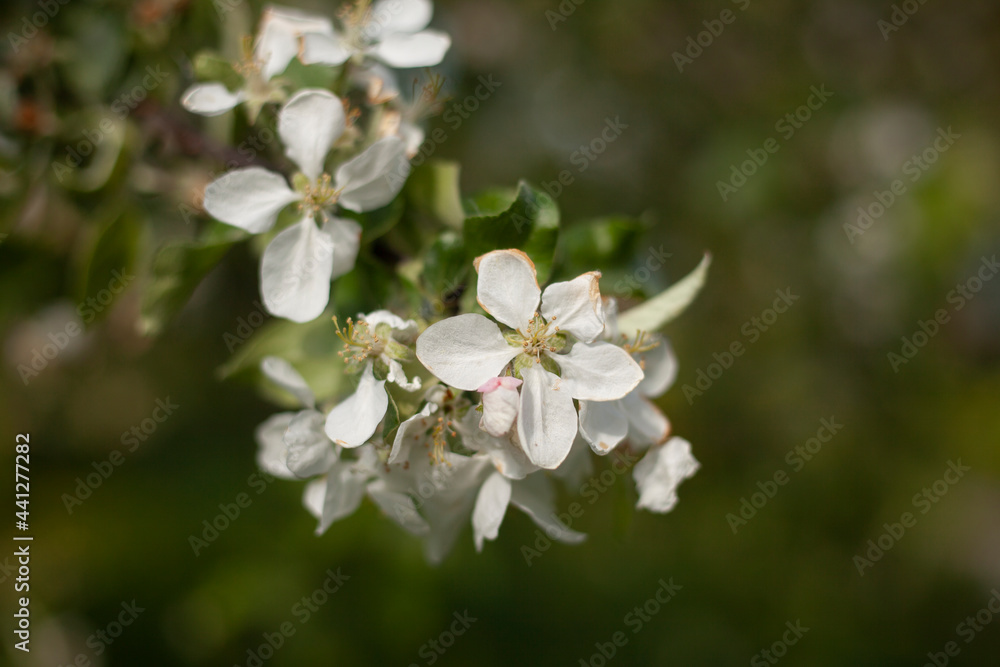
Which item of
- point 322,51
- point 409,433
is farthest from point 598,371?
point 322,51

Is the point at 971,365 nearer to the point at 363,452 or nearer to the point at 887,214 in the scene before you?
the point at 887,214

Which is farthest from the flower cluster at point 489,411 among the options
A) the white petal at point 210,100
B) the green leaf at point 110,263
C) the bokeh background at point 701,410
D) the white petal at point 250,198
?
the bokeh background at point 701,410

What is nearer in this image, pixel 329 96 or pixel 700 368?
pixel 329 96

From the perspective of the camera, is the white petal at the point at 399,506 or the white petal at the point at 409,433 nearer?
the white petal at the point at 409,433

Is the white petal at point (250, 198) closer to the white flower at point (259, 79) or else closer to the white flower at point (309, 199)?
the white flower at point (309, 199)

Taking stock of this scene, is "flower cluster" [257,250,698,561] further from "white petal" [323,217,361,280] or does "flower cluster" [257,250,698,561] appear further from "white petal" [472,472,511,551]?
"white petal" [323,217,361,280]

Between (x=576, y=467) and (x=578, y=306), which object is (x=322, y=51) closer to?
(x=578, y=306)

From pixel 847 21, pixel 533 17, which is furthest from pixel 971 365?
pixel 533 17

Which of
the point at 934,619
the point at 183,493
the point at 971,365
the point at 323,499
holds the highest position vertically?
the point at 323,499
